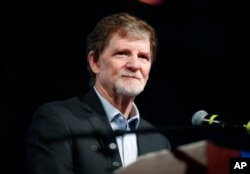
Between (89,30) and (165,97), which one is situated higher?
(89,30)

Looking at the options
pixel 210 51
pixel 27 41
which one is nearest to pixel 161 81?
pixel 210 51

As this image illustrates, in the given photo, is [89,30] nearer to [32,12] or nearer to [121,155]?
[32,12]

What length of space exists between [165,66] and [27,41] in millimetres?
829

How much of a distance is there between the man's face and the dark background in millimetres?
364

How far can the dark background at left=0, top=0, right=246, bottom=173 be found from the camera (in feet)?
6.49

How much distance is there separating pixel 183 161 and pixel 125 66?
0.90 meters

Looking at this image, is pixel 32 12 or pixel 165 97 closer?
pixel 32 12

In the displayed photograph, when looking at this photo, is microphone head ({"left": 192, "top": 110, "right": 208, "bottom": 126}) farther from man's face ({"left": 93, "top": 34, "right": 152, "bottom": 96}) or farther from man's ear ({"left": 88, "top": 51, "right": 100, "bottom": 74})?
man's ear ({"left": 88, "top": 51, "right": 100, "bottom": 74})

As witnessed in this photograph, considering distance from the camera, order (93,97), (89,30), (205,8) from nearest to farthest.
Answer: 1. (93,97)
2. (89,30)
3. (205,8)

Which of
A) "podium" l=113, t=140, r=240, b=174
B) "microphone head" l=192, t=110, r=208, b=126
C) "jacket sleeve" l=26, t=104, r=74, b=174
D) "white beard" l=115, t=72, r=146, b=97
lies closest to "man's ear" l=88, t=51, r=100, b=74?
"white beard" l=115, t=72, r=146, b=97

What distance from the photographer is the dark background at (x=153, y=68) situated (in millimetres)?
1979

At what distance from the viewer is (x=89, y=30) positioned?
7.13 ft

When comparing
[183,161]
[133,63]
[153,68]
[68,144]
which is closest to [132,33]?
[133,63]

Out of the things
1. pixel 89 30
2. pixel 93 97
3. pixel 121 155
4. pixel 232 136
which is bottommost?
pixel 232 136
